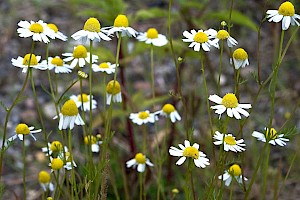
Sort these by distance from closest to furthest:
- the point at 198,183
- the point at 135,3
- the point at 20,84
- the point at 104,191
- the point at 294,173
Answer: the point at 104,191, the point at 198,183, the point at 294,173, the point at 20,84, the point at 135,3

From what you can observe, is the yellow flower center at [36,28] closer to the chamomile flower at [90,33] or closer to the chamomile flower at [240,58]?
the chamomile flower at [90,33]

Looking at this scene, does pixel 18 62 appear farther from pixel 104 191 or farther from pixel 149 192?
pixel 149 192

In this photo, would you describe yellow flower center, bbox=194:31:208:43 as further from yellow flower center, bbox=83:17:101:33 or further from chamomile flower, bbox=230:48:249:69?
yellow flower center, bbox=83:17:101:33

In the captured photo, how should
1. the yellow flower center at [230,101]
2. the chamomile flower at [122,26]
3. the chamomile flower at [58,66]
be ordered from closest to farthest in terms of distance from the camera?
1. the yellow flower center at [230,101]
2. the chamomile flower at [122,26]
3. the chamomile flower at [58,66]

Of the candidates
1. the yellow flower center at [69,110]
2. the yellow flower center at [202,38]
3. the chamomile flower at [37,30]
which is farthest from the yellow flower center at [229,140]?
the chamomile flower at [37,30]

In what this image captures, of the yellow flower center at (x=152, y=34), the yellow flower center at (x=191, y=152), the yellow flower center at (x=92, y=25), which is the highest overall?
the yellow flower center at (x=92, y=25)

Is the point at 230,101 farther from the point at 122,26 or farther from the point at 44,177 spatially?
the point at 44,177

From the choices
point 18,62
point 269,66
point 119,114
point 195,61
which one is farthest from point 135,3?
point 18,62

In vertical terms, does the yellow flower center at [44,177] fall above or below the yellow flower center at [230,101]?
below

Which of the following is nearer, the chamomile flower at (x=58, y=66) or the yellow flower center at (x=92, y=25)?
the yellow flower center at (x=92, y=25)

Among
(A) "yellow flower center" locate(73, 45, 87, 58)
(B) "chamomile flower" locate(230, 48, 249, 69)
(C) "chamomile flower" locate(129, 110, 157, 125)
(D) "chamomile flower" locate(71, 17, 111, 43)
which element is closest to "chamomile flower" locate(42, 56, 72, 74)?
(A) "yellow flower center" locate(73, 45, 87, 58)

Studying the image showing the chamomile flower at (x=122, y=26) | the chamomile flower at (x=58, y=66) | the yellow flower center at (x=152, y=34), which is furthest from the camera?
the yellow flower center at (x=152, y=34)
